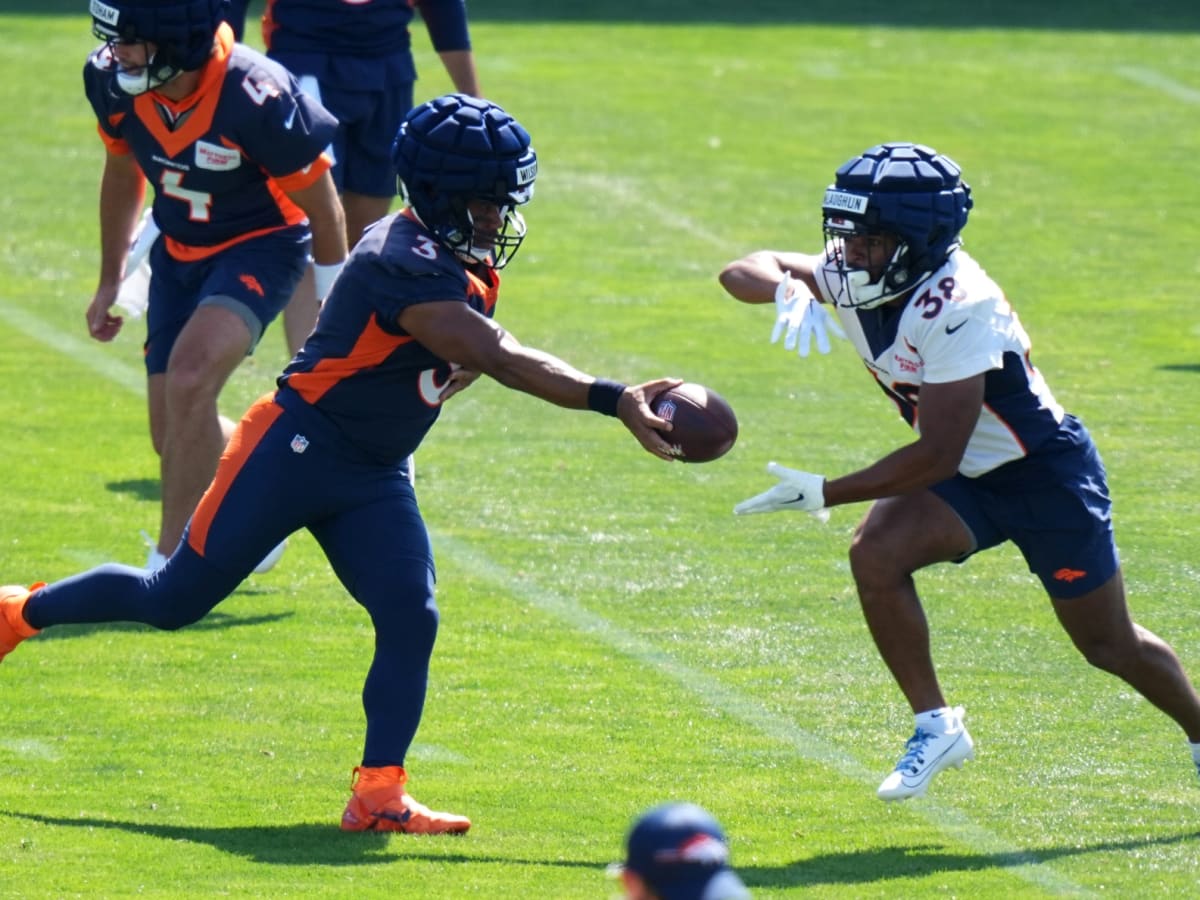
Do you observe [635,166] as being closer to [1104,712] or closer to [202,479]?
→ [202,479]

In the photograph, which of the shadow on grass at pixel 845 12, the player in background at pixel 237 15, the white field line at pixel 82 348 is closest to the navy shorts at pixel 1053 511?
the player in background at pixel 237 15

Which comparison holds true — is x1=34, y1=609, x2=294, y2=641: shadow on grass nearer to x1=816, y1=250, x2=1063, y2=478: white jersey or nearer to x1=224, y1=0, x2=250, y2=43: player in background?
x1=816, y1=250, x2=1063, y2=478: white jersey

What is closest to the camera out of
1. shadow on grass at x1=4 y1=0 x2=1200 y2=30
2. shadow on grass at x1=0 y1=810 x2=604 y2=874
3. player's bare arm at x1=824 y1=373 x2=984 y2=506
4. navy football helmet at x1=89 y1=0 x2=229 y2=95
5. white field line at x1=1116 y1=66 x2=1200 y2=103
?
shadow on grass at x1=0 y1=810 x2=604 y2=874

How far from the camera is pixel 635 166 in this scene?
48.1 ft

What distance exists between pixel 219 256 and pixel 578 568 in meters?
1.66

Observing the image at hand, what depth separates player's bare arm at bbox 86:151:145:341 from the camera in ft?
23.6

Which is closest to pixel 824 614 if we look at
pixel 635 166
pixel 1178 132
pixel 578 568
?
pixel 578 568

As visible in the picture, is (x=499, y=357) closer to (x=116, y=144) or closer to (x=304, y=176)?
(x=304, y=176)

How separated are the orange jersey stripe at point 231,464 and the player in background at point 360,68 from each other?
397 cm

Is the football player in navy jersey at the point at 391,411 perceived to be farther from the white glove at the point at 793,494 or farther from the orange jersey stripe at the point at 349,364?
the white glove at the point at 793,494

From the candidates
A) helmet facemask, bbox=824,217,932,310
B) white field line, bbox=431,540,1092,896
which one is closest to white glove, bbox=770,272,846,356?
helmet facemask, bbox=824,217,932,310

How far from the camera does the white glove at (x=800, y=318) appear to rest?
5492 mm

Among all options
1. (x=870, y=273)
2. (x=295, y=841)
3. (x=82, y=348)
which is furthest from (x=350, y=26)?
(x=295, y=841)

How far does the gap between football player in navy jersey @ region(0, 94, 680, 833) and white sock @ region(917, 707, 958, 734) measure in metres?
0.96
